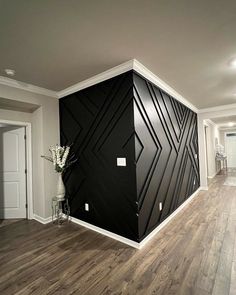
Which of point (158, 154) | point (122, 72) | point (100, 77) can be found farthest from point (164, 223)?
point (100, 77)

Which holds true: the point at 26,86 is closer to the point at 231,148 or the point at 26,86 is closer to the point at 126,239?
the point at 126,239

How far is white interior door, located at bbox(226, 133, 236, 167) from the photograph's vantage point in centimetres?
996

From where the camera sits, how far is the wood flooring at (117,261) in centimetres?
170

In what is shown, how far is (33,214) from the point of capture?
11.8ft

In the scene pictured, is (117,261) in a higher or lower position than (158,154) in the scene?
lower

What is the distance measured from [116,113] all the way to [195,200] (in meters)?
3.42

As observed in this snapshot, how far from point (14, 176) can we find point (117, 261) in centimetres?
288

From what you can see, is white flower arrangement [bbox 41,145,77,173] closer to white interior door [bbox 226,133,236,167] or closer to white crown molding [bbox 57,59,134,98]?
white crown molding [bbox 57,59,134,98]

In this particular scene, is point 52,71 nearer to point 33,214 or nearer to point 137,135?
point 137,135

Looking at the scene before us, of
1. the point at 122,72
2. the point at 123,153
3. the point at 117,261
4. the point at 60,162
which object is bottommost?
the point at 117,261

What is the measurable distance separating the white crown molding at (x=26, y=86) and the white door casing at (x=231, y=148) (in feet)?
34.3

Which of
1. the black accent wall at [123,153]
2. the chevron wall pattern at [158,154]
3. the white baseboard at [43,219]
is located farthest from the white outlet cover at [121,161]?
the white baseboard at [43,219]

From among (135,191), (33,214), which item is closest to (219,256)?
(135,191)

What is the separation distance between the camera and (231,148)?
395 inches
